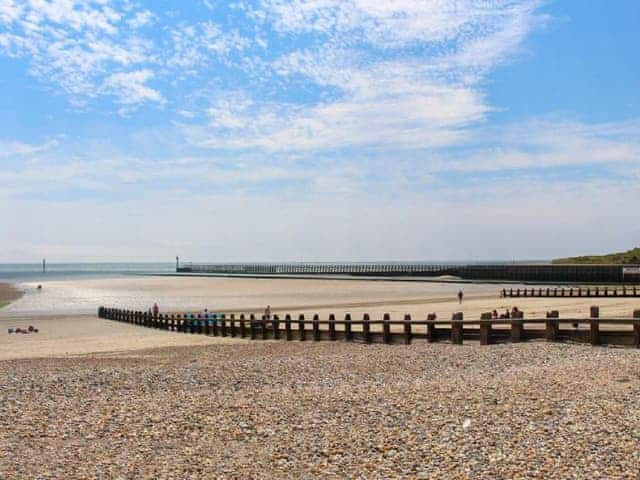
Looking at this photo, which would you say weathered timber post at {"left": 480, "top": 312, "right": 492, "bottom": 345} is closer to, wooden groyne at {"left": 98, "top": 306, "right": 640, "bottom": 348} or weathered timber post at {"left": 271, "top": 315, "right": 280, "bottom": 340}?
wooden groyne at {"left": 98, "top": 306, "right": 640, "bottom": 348}

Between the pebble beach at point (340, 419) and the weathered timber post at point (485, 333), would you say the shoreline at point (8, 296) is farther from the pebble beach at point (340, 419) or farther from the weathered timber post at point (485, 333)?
the pebble beach at point (340, 419)

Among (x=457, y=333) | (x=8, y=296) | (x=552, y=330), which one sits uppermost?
(x=552, y=330)

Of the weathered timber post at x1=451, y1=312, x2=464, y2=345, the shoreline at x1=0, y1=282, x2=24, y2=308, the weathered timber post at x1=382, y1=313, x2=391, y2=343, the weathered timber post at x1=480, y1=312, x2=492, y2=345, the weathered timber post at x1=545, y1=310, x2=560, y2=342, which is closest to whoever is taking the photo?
the weathered timber post at x1=545, y1=310, x2=560, y2=342

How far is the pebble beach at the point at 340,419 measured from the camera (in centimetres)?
905

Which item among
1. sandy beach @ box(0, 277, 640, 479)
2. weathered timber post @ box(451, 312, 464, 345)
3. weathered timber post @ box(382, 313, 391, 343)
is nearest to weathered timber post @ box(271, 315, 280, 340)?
weathered timber post @ box(382, 313, 391, 343)

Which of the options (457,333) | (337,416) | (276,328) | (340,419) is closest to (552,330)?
(457,333)

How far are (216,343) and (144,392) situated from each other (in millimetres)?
13502

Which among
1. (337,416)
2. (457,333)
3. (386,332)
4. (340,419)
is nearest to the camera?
(340,419)

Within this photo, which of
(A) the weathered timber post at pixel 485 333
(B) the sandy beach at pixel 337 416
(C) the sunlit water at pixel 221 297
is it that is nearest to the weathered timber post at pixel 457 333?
(A) the weathered timber post at pixel 485 333

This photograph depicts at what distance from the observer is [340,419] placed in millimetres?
11336

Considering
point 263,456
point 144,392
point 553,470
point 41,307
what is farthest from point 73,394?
point 41,307

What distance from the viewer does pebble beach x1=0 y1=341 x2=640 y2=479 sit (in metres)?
9.05

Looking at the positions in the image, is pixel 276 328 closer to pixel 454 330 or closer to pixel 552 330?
pixel 454 330

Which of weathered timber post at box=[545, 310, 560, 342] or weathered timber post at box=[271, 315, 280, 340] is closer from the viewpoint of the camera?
weathered timber post at box=[545, 310, 560, 342]
